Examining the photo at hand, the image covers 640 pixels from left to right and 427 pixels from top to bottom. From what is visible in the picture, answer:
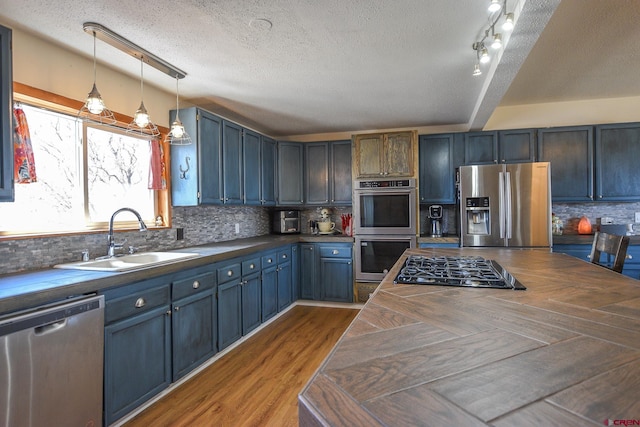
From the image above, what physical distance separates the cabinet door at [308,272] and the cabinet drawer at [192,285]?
5.72 ft

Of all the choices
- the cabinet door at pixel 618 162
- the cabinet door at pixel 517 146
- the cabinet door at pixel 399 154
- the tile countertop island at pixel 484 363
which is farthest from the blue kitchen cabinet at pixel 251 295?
the cabinet door at pixel 618 162

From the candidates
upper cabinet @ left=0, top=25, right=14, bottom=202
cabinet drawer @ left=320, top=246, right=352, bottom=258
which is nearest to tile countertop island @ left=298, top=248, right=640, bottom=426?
upper cabinet @ left=0, top=25, right=14, bottom=202

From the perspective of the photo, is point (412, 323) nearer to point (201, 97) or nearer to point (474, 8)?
point (474, 8)

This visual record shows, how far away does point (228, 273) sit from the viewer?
9.18ft

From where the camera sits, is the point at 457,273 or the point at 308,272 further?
the point at 308,272

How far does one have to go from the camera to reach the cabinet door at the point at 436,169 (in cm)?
409

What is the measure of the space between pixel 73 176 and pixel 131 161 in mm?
525

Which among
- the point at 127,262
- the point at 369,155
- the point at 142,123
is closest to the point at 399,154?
the point at 369,155

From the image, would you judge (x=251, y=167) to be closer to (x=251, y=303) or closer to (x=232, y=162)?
(x=232, y=162)

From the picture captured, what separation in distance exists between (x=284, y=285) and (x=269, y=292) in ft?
1.20

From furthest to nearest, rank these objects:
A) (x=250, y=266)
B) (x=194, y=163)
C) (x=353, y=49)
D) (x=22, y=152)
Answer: (x=250, y=266)
(x=194, y=163)
(x=353, y=49)
(x=22, y=152)

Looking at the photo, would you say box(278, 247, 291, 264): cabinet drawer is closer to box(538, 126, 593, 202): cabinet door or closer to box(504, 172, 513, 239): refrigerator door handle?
box(504, 172, 513, 239): refrigerator door handle

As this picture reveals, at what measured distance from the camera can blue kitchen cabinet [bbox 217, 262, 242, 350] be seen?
2.70m

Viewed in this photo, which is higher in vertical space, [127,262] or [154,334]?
[127,262]
